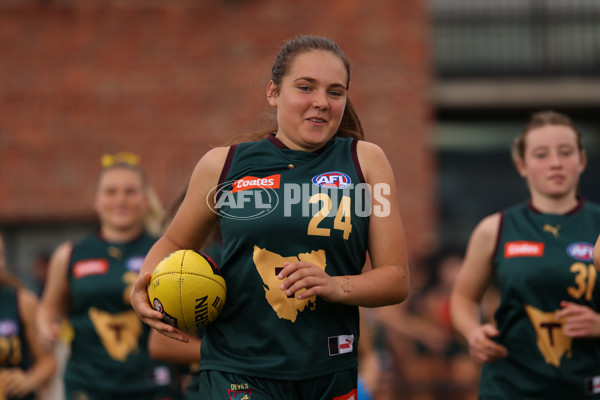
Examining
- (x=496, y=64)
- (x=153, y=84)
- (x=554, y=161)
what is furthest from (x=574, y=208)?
(x=496, y=64)

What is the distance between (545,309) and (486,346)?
37 centimetres

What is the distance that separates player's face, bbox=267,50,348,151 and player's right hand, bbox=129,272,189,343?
88 cm

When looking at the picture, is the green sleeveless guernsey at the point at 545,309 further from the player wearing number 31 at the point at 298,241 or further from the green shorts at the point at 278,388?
the green shorts at the point at 278,388

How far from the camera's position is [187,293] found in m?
3.51

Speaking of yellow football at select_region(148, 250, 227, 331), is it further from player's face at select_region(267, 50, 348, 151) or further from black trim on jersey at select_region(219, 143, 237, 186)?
player's face at select_region(267, 50, 348, 151)

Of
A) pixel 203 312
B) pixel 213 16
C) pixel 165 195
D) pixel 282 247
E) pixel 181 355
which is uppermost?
pixel 213 16

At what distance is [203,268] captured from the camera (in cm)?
357

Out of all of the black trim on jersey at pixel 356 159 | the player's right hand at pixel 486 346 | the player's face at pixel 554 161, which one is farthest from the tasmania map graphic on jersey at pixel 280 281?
the player's face at pixel 554 161

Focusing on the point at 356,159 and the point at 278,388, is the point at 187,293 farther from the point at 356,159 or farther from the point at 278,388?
the point at 356,159

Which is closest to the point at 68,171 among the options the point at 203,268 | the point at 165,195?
the point at 165,195

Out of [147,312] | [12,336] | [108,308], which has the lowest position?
[12,336]

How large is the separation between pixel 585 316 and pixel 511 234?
0.67 m

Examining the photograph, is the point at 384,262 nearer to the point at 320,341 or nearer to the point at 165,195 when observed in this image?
the point at 320,341

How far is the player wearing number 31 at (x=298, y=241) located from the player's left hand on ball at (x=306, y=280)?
0.07 metres
